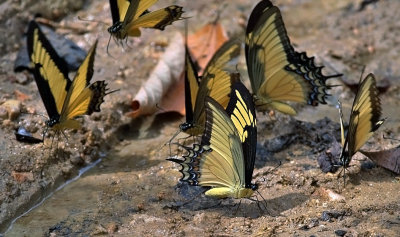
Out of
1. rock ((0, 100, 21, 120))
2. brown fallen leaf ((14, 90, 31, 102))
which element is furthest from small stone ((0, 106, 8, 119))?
brown fallen leaf ((14, 90, 31, 102))

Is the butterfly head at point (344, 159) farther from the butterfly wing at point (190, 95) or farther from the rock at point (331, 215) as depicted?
the butterfly wing at point (190, 95)

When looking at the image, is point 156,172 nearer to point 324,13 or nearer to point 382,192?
point 382,192

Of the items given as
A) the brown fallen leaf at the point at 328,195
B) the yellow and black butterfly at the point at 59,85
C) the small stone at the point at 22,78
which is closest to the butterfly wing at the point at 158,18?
the yellow and black butterfly at the point at 59,85

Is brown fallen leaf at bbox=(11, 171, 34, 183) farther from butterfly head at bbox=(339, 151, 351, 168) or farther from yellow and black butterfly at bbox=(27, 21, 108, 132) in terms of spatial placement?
butterfly head at bbox=(339, 151, 351, 168)

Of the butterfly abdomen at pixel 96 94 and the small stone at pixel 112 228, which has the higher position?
the butterfly abdomen at pixel 96 94

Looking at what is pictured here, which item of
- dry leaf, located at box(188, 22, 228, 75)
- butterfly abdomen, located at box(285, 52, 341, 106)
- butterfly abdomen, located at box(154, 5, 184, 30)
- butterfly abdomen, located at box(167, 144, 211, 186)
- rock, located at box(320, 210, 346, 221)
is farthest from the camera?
dry leaf, located at box(188, 22, 228, 75)

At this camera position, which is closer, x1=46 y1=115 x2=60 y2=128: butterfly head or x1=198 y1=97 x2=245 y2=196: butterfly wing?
x1=198 y1=97 x2=245 y2=196: butterfly wing

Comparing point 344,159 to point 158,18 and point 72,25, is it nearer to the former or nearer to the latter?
point 158,18
